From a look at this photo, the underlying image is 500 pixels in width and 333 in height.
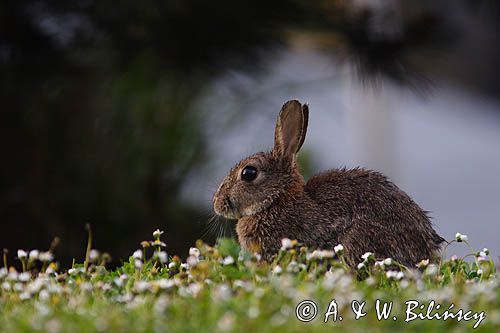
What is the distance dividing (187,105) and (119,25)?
3.15 feet

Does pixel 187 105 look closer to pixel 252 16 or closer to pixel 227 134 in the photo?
pixel 227 134

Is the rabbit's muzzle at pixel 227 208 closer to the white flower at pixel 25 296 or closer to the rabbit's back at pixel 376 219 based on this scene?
the rabbit's back at pixel 376 219

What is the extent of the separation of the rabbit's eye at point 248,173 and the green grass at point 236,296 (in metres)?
0.84

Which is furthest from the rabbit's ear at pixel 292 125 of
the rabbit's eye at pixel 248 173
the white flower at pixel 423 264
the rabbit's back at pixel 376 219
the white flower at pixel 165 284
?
the white flower at pixel 165 284

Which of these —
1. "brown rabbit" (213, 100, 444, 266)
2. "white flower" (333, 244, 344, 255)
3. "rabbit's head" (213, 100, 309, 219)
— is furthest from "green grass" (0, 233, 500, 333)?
"rabbit's head" (213, 100, 309, 219)

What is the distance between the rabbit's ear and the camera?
18.0ft

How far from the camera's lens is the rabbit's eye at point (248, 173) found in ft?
18.4

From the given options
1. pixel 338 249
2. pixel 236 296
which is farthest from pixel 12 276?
pixel 338 249

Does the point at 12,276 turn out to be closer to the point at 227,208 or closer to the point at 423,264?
the point at 227,208

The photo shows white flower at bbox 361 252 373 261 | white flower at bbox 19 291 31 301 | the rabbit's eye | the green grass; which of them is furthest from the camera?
the rabbit's eye

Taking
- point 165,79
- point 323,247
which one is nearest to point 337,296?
point 323,247

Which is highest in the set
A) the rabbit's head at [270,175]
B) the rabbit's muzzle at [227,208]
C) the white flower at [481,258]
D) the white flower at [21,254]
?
the rabbit's head at [270,175]

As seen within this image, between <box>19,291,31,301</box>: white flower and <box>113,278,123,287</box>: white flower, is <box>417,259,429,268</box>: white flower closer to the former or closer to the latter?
<box>113,278,123,287</box>: white flower

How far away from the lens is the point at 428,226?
5.14 meters
